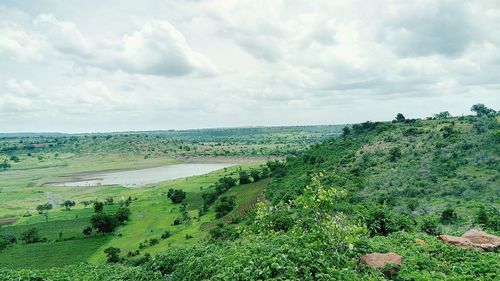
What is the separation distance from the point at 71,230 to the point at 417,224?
75719mm

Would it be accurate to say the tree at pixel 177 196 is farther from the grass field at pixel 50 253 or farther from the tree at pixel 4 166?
the tree at pixel 4 166

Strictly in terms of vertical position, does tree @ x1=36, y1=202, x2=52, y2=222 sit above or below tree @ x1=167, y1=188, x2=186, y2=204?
below

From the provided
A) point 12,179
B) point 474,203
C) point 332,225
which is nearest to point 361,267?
point 332,225

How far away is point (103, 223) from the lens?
7988 cm

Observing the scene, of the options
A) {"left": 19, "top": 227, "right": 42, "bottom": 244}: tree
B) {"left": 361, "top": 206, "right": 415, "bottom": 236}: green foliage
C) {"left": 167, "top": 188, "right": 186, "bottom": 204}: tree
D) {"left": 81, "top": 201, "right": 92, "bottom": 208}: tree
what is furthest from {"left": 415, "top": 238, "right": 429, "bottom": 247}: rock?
{"left": 81, "top": 201, "right": 92, "bottom": 208}: tree

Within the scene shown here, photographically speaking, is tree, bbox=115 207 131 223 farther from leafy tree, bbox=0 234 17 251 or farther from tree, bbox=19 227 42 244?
leafy tree, bbox=0 234 17 251

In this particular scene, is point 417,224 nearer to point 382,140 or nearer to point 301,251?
point 301,251

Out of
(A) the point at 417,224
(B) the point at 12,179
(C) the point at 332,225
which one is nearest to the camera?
(C) the point at 332,225

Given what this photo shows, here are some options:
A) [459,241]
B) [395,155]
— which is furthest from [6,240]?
[459,241]

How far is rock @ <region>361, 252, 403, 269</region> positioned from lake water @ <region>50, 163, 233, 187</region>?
12913 centimetres

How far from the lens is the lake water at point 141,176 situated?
474ft

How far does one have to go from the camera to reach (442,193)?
4256cm

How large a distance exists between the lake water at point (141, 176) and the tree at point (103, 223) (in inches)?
2231

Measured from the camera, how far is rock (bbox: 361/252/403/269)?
15.2 metres
